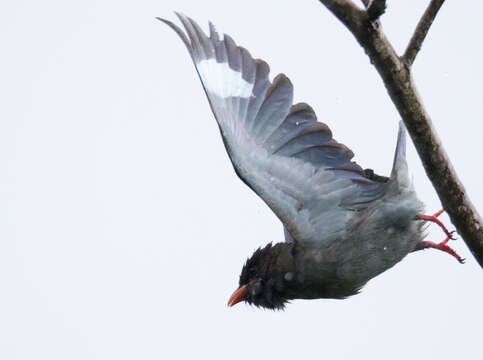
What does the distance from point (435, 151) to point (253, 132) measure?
1453 millimetres

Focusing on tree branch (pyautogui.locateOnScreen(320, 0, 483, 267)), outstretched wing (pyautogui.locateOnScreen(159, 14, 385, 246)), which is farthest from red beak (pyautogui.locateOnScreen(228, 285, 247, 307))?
tree branch (pyautogui.locateOnScreen(320, 0, 483, 267))

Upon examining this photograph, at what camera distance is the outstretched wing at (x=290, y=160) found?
5125mm

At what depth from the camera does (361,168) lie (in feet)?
17.1

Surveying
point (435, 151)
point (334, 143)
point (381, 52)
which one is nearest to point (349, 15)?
point (381, 52)

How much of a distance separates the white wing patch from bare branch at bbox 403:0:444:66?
64.0 inches

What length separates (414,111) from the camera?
411 centimetres

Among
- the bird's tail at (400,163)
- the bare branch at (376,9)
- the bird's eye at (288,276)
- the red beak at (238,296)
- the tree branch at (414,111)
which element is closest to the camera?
the bare branch at (376,9)

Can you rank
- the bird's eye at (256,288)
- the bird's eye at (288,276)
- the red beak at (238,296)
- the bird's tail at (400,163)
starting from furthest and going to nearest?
the red beak at (238,296)
the bird's eye at (256,288)
the bird's eye at (288,276)
the bird's tail at (400,163)

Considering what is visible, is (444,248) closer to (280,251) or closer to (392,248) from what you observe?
(392,248)

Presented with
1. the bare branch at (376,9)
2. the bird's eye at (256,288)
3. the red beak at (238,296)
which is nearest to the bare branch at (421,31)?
the bare branch at (376,9)

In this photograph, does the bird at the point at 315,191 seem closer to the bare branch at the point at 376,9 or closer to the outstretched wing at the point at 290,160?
the outstretched wing at the point at 290,160

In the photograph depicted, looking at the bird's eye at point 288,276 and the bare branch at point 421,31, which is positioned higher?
the bare branch at point 421,31

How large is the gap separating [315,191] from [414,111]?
117 centimetres

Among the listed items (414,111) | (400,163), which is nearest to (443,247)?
(400,163)
